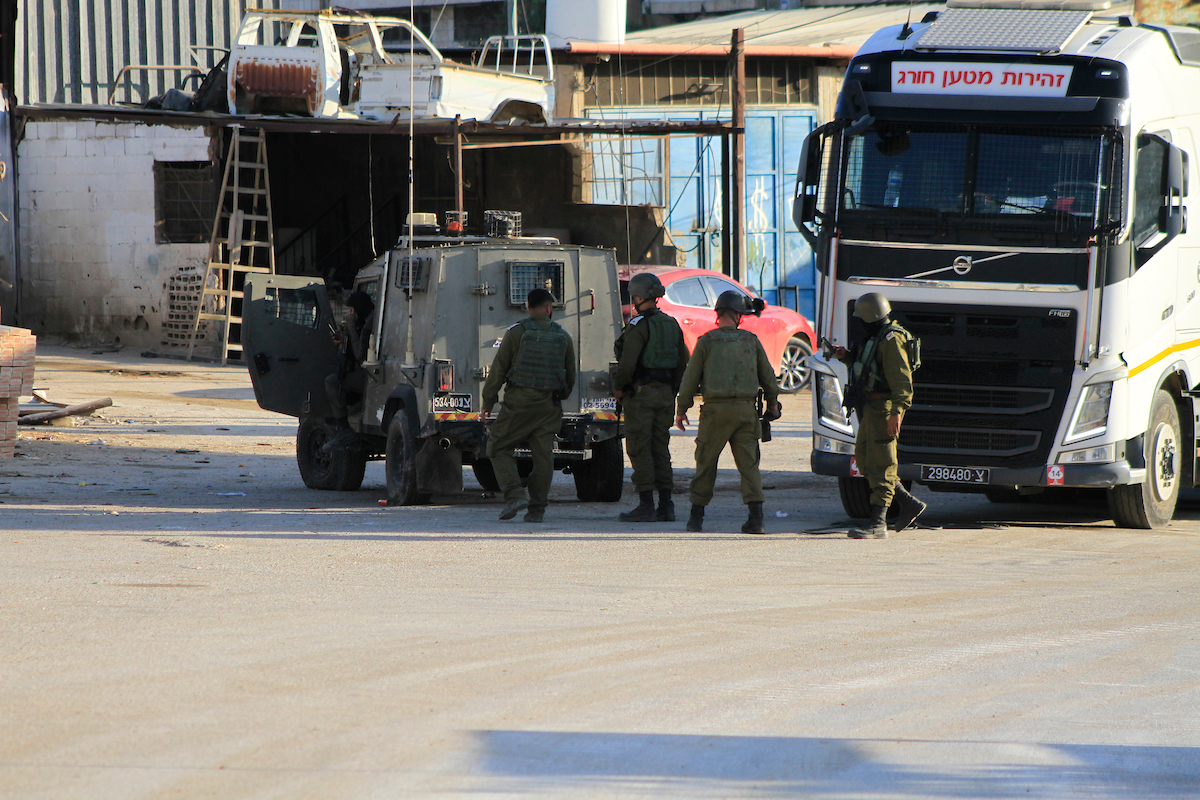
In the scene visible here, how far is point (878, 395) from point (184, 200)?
16.2m

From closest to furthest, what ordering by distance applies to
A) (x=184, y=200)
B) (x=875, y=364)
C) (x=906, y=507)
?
(x=875, y=364), (x=906, y=507), (x=184, y=200)

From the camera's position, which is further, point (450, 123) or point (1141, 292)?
point (450, 123)

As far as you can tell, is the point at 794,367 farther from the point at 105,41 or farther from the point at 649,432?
the point at 105,41

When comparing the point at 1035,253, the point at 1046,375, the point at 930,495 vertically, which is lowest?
the point at 930,495

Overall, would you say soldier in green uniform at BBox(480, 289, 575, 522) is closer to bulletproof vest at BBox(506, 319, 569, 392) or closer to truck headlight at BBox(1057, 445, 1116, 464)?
bulletproof vest at BBox(506, 319, 569, 392)

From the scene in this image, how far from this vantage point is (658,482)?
10461 mm

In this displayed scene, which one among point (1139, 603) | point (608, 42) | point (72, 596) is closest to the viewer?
point (72, 596)

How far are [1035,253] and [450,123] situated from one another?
13.1 meters

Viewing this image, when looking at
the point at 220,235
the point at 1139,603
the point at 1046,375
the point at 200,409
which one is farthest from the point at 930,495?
the point at 220,235

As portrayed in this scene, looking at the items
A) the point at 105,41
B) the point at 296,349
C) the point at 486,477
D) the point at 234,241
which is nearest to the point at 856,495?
the point at 486,477

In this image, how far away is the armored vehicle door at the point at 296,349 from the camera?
12211mm

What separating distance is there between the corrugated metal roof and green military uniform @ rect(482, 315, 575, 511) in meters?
19.4

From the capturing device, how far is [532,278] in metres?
11.0

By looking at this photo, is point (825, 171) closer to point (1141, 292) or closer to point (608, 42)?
point (1141, 292)
